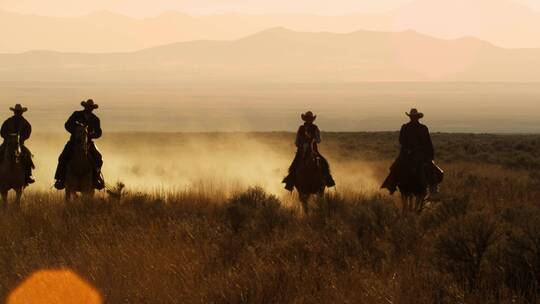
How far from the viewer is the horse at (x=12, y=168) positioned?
560 inches

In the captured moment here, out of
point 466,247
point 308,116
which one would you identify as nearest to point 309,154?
point 308,116

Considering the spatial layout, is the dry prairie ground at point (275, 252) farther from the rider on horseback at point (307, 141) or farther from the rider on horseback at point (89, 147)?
the rider on horseback at point (307, 141)

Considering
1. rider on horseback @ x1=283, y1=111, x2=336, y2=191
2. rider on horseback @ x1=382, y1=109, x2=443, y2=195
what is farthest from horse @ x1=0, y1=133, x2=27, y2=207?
rider on horseback @ x1=382, y1=109, x2=443, y2=195

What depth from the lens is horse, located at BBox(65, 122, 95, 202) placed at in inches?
556

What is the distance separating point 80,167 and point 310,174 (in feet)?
16.5

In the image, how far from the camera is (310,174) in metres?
14.7

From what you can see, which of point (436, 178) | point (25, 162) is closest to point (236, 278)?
point (436, 178)

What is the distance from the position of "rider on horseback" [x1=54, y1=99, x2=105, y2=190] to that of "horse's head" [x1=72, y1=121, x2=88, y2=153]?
1.34 feet

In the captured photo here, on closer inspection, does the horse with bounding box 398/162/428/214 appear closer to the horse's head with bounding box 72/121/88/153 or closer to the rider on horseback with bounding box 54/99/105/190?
the rider on horseback with bounding box 54/99/105/190

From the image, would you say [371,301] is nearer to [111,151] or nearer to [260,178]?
[260,178]

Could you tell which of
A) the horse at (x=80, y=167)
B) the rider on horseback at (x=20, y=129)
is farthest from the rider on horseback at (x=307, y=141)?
the rider on horseback at (x=20, y=129)

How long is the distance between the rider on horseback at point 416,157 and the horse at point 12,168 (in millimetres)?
8183

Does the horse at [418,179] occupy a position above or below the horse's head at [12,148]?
below

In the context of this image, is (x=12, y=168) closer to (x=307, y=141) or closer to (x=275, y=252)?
(x=307, y=141)
